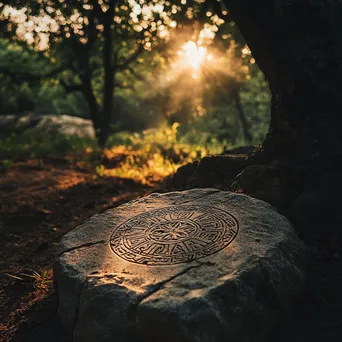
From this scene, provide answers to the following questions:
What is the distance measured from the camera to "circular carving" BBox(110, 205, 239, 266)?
3.07m

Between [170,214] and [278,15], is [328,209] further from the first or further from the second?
[278,15]

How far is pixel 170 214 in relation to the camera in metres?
3.87

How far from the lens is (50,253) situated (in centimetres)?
459

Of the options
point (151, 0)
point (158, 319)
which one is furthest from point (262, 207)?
point (151, 0)

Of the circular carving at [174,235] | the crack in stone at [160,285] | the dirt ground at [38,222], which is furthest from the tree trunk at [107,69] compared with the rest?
the crack in stone at [160,285]

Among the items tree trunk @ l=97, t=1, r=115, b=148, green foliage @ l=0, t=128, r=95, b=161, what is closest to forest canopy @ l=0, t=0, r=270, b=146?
tree trunk @ l=97, t=1, r=115, b=148

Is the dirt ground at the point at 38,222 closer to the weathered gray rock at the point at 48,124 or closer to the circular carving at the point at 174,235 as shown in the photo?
the circular carving at the point at 174,235

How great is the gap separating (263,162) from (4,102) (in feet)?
70.9

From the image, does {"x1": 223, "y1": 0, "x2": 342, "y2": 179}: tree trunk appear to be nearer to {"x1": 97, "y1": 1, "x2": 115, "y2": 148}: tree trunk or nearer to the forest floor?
the forest floor

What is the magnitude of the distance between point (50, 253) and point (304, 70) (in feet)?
11.5

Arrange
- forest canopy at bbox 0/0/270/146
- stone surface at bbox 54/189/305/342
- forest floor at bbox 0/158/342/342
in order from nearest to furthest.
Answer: stone surface at bbox 54/189/305/342 < forest floor at bbox 0/158/342/342 < forest canopy at bbox 0/0/270/146

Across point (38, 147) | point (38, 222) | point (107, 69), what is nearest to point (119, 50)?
point (107, 69)

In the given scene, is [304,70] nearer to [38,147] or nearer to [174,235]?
[174,235]

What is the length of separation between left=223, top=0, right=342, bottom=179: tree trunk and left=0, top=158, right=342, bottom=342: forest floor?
104 cm
